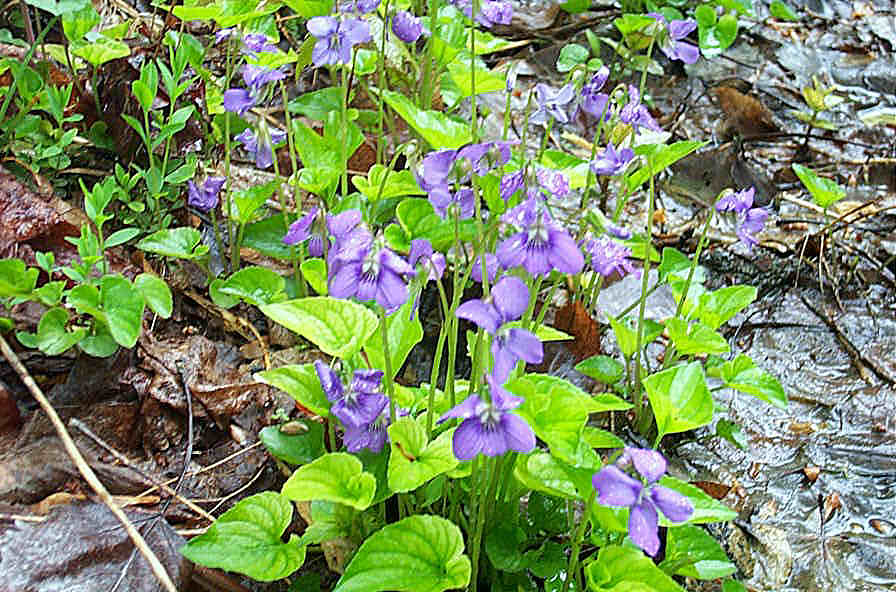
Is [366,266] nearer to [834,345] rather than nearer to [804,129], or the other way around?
[834,345]

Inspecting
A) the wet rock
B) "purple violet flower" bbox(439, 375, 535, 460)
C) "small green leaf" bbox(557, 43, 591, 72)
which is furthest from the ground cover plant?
"small green leaf" bbox(557, 43, 591, 72)

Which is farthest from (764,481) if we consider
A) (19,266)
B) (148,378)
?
(19,266)

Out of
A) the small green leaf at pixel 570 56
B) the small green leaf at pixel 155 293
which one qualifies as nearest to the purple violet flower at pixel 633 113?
the small green leaf at pixel 155 293

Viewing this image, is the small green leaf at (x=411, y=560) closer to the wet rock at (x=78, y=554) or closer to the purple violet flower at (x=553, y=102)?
the wet rock at (x=78, y=554)

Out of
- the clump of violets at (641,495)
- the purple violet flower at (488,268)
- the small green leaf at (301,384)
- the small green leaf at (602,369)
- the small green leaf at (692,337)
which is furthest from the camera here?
the small green leaf at (602,369)

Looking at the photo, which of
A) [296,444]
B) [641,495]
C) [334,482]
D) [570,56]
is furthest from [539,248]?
[570,56]

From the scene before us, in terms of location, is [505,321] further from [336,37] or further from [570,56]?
[570,56]

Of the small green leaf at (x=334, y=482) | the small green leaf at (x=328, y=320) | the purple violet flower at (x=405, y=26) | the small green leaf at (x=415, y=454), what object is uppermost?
the purple violet flower at (x=405, y=26)
